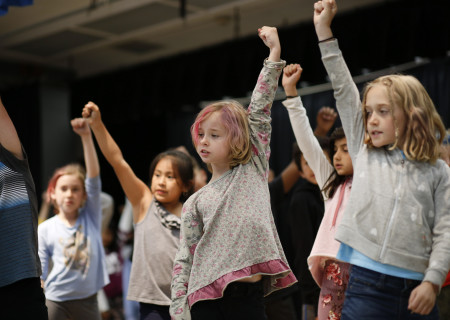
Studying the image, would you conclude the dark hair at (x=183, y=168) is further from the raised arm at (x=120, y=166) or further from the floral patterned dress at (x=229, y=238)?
the floral patterned dress at (x=229, y=238)

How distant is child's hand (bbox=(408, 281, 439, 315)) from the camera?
Result: 60.1 inches

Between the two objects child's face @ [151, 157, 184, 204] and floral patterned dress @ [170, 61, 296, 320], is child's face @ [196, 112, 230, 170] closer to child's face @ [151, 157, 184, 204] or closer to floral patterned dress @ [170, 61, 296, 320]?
floral patterned dress @ [170, 61, 296, 320]

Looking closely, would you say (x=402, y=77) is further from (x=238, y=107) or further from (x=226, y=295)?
(x=226, y=295)

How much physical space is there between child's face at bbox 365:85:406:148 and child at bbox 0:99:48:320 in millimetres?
1182

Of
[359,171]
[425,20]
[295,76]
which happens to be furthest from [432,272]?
[425,20]

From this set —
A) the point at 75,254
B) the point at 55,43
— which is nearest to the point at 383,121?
the point at 75,254

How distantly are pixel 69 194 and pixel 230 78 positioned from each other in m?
3.31

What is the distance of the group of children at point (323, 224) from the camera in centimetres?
160

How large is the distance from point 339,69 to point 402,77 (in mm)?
190

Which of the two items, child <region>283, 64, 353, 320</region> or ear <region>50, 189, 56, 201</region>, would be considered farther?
ear <region>50, 189, 56, 201</region>

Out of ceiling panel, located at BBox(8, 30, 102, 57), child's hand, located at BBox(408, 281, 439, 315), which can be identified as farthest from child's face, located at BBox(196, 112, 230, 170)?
ceiling panel, located at BBox(8, 30, 102, 57)

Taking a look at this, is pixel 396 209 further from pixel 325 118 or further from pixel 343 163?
pixel 325 118

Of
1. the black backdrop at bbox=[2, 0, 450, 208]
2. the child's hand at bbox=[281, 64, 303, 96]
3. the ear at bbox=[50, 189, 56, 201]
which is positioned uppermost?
the black backdrop at bbox=[2, 0, 450, 208]

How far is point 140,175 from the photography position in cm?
824
